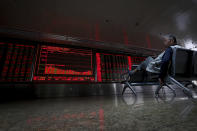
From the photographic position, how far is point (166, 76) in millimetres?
1255

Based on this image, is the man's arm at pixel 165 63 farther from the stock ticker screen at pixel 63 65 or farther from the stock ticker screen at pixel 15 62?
the stock ticker screen at pixel 15 62

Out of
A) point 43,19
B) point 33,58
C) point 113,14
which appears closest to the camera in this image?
point 113,14

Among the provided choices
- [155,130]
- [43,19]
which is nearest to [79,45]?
[43,19]

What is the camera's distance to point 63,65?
241 cm

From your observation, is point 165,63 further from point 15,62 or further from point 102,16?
point 15,62

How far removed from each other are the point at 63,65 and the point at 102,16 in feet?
4.91

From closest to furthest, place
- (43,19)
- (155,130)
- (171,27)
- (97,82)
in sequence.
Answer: (155,130)
(43,19)
(171,27)
(97,82)

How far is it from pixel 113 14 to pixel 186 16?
130 cm

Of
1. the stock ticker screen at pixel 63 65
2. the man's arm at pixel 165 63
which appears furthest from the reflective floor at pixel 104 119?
the stock ticker screen at pixel 63 65

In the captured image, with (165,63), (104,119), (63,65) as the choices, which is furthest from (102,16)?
(104,119)

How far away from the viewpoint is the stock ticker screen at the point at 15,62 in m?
1.95

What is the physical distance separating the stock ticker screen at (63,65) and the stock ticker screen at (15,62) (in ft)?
0.65

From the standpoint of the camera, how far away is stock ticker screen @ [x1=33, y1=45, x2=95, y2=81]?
7.25ft

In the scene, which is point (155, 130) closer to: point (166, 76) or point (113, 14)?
point (166, 76)
